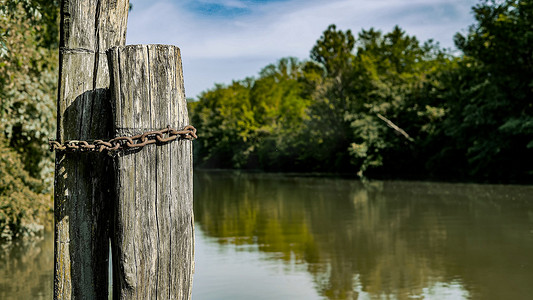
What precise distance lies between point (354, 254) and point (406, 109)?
30.5 m

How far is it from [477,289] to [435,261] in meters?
1.87

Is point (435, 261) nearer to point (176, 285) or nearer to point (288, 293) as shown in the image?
point (288, 293)

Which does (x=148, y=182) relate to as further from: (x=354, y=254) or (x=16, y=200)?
(x=16, y=200)

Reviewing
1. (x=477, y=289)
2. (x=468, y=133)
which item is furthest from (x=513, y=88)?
(x=477, y=289)

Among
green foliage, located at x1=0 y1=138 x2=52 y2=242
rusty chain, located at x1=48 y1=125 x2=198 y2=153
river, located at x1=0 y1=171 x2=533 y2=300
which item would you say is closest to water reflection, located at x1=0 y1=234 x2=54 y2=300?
river, located at x1=0 y1=171 x2=533 y2=300

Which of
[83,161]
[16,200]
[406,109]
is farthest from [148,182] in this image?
[406,109]

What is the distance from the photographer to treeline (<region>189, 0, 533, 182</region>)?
27.9 meters

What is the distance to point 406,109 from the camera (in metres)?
39.1

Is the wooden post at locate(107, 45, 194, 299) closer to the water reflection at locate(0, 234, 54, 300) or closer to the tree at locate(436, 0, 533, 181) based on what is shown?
the water reflection at locate(0, 234, 54, 300)

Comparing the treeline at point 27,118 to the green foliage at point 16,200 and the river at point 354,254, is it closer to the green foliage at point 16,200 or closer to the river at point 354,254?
the green foliage at point 16,200

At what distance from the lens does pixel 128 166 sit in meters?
2.03

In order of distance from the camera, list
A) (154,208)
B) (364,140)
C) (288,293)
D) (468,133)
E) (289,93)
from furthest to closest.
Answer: (289,93) → (364,140) → (468,133) → (288,293) → (154,208)

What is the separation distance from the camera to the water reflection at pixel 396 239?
25.1 ft

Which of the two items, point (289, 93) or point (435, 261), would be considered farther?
point (289, 93)
